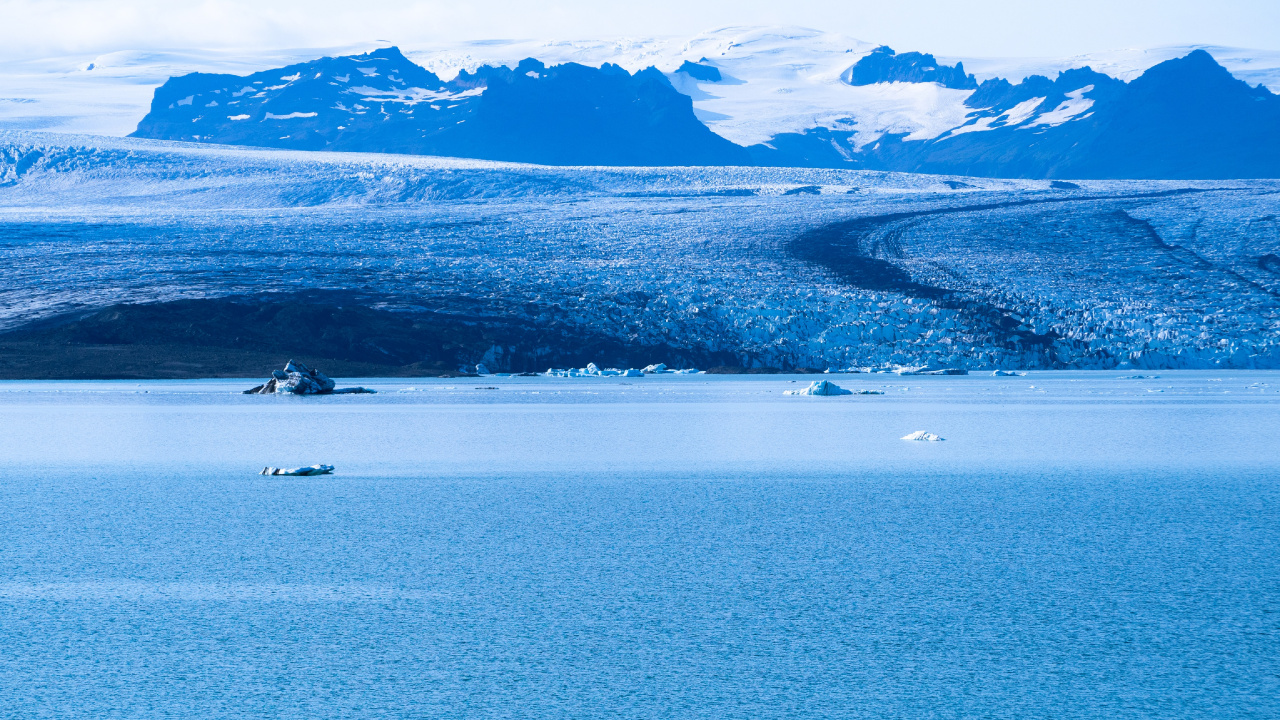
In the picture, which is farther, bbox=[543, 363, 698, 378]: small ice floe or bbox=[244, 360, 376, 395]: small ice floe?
bbox=[543, 363, 698, 378]: small ice floe

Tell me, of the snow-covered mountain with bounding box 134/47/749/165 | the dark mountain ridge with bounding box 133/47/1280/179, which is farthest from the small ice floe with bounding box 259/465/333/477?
the dark mountain ridge with bounding box 133/47/1280/179

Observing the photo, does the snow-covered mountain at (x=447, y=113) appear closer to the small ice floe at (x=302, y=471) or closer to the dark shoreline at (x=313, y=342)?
the dark shoreline at (x=313, y=342)

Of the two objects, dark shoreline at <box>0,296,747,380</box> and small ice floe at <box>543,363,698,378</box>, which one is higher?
dark shoreline at <box>0,296,747,380</box>

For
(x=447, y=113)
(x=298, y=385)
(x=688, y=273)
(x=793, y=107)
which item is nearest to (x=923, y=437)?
(x=298, y=385)

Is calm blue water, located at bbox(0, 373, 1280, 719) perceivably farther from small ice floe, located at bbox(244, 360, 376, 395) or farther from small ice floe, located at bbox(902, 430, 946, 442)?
small ice floe, located at bbox(244, 360, 376, 395)

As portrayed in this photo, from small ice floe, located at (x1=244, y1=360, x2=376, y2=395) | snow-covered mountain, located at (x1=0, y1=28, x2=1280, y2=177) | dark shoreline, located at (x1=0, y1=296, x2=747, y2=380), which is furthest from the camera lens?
snow-covered mountain, located at (x1=0, y1=28, x2=1280, y2=177)

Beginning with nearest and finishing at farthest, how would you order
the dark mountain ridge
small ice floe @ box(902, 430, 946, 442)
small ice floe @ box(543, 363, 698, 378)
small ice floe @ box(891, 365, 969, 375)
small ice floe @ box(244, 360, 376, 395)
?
small ice floe @ box(902, 430, 946, 442), small ice floe @ box(244, 360, 376, 395), small ice floe @ box(543, 363, 698, 378), small ice floe @ box(891, 365, 969, 375), the dark mountain ridge

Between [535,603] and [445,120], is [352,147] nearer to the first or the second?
[445,120]

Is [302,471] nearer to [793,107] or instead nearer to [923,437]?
[923,437]
